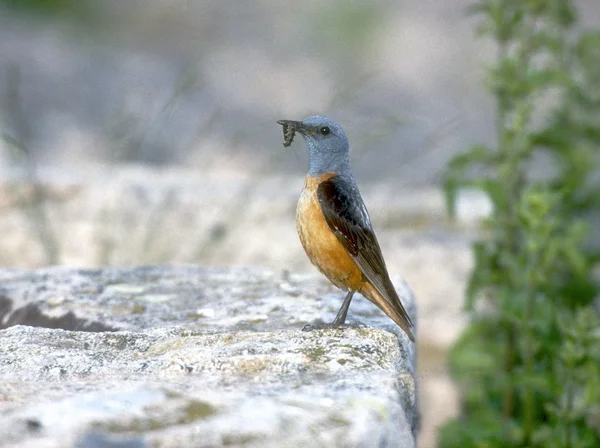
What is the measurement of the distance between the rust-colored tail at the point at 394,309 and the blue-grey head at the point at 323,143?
43 cm

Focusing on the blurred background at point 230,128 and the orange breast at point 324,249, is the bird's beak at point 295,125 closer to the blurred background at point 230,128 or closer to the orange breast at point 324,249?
the orange breast at point 324,249

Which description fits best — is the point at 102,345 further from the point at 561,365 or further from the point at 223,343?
the point at 561,365

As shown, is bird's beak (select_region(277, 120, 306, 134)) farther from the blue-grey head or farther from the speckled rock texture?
the speckled rock texture

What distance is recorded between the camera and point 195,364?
2416 mm

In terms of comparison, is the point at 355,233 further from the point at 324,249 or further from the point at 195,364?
the point at 195,364

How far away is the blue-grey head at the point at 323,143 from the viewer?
3.15 m

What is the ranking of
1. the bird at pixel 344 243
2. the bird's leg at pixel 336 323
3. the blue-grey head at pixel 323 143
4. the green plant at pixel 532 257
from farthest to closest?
the green plant at pixel 532 257, the blue-grey head at pixel 323 143, the bird at pixel 344 243, the bird's leg at pixel 336 323

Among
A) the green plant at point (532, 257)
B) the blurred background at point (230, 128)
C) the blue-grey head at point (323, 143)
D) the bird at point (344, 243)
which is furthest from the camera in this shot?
the blurred background at point (230, 128)

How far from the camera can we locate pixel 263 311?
319 centimetres

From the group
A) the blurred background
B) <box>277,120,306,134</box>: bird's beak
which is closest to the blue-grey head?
<box>277,120,306,134</box>: bird's beak

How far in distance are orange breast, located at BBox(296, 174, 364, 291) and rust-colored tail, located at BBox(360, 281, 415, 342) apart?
4cm

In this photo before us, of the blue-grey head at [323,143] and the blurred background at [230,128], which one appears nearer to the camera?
the blue-grey head at [323,143]

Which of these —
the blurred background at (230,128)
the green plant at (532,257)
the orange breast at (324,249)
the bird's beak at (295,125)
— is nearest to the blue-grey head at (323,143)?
the bird's beak at (295,125)

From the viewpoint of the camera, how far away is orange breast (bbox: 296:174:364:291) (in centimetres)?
296
